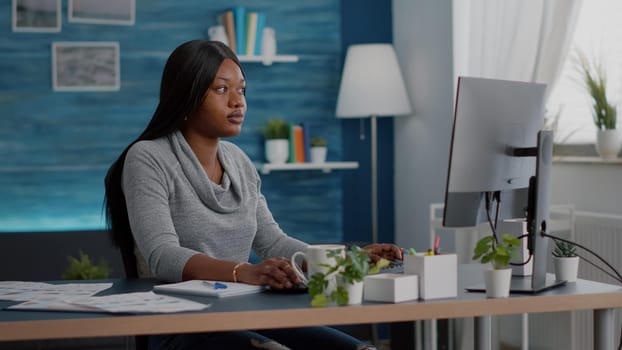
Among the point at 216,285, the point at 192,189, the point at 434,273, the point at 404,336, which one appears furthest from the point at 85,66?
the point at 434,273

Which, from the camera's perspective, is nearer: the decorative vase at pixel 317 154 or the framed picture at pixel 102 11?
the framed picture at pixel 102 11

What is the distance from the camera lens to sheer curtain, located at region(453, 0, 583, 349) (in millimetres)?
3877

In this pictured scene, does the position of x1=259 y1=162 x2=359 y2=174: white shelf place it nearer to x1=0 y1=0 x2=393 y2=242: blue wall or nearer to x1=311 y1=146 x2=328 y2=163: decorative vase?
x1=311 y1=146 x2=328 y2=163: decorative vase

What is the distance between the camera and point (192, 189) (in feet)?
7.91

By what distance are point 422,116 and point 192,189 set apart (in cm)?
269

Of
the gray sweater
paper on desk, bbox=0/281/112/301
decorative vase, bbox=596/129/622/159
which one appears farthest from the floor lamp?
paper on desk, bbox=0/281/112/301

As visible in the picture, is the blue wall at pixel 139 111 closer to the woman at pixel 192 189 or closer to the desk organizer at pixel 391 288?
the woman at pixel 192 189

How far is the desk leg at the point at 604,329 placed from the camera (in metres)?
2.05

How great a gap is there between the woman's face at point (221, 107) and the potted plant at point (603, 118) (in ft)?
6.03

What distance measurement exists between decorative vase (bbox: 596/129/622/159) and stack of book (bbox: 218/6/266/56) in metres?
1.91

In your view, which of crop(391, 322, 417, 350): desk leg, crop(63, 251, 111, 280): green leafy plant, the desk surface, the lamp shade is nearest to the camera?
the desk surface

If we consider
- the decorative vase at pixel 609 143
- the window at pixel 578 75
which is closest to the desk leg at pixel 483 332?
the decorative vase at pixel 609 143

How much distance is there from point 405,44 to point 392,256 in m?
2.94

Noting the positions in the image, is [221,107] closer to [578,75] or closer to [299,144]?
[578,75]
